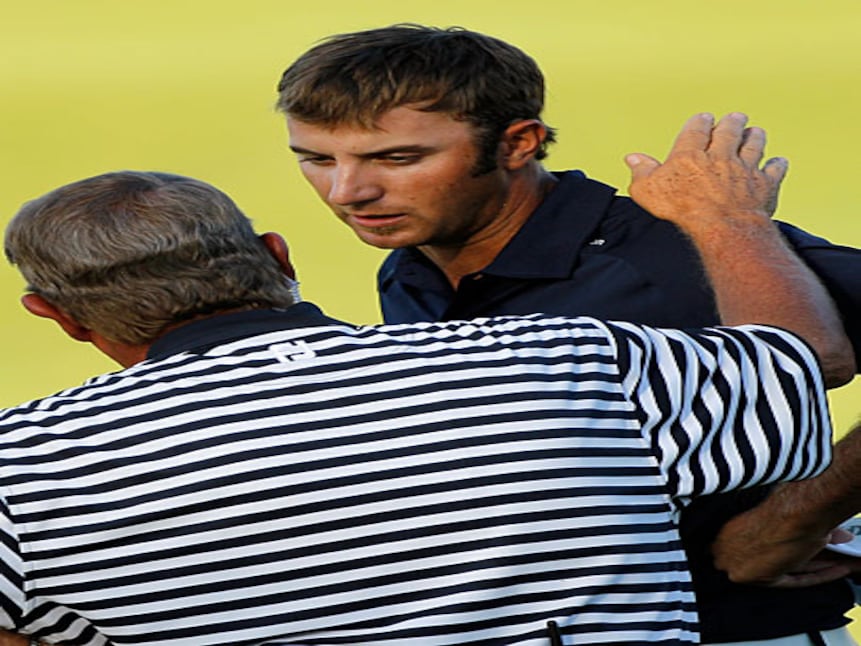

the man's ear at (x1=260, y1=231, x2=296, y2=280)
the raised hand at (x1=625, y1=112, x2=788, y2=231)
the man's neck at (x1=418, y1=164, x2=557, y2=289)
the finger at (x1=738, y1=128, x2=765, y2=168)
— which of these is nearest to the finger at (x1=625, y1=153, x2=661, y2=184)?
the raised hand at (x1=625, y1=112, x2=788, y2=231)

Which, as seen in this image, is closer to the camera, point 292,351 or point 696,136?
point 292,351

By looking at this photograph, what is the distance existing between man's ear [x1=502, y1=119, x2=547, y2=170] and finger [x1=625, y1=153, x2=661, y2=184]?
0.40 m

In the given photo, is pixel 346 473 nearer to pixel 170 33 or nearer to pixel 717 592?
pixel 717 592

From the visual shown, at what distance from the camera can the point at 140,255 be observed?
210 cm

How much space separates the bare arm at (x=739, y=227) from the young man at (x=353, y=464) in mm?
144

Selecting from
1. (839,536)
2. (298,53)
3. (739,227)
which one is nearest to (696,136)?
(739,227)

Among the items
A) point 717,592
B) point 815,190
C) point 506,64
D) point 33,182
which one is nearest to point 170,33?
point 33,182

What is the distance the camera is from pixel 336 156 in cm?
293

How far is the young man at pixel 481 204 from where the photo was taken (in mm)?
2701

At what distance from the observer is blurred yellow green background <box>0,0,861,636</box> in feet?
25.5

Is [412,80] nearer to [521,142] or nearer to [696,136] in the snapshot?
[521,142]

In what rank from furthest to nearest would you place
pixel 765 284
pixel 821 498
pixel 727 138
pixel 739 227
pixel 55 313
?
pixel 821 498 < pixel 727 138 < pixel 739 227 < pixel 765 284 < pixel 55 313

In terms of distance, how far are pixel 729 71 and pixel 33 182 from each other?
357 centimetres

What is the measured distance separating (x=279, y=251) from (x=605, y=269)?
702mm
